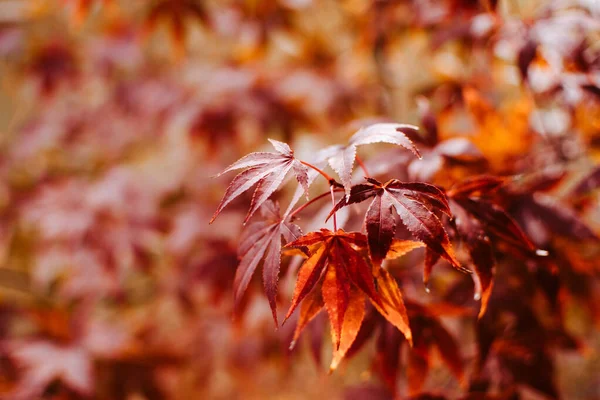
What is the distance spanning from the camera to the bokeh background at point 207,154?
37.2 inches

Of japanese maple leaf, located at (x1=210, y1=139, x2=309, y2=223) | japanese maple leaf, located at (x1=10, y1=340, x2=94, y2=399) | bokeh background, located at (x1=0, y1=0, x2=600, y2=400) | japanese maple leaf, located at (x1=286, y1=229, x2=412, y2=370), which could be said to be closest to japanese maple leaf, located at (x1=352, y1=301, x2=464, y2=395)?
bokeh background, located at (x1=0, y1=0, x2=600, y2=400)

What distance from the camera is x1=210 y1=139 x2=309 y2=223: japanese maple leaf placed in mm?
476

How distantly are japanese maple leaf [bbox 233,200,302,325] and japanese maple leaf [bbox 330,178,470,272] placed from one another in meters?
0.07

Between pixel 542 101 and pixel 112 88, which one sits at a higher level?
pixel 112 88

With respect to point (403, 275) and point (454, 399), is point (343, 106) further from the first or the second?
point (454, 399)

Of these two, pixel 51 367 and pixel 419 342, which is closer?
pixel 419 342

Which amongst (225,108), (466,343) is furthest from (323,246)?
(466,343)

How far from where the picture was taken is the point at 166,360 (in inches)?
57.1

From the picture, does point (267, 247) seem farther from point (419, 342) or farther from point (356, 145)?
point (419, 342)

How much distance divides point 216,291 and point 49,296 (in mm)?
821

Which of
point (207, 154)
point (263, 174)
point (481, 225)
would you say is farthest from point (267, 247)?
point (207, 154)

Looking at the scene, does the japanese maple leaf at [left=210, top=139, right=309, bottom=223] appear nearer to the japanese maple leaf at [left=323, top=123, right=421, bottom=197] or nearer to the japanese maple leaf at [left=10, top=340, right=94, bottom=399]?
the japanese maple leaf at [left=323, top=123, right=421, bottom=197]

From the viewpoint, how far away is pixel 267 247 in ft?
1.73

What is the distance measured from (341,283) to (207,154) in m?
1.19
